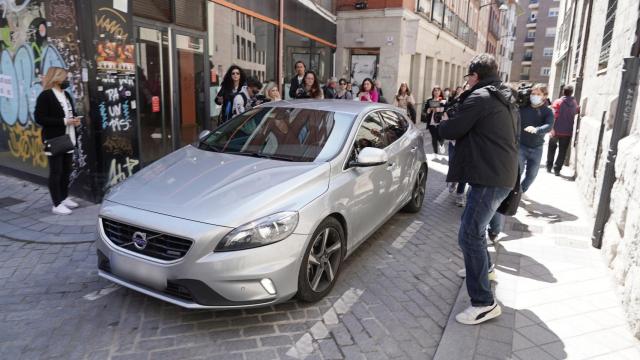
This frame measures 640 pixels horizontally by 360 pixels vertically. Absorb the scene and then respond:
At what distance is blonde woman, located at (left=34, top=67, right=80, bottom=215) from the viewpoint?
17.3 ft

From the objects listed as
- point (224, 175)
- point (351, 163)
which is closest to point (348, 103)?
point (351, 163)

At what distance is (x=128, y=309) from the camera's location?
11.3 feet

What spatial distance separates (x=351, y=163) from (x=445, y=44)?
23386 millimetres

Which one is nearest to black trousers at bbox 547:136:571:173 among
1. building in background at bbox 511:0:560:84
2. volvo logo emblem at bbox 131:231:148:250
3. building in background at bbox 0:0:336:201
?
building in background at bbox 0:0:336:201

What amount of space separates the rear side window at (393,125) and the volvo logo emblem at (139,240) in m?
2.83

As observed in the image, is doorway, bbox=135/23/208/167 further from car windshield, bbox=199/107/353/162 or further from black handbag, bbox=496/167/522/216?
black handbag, bbox=496/167/522/216

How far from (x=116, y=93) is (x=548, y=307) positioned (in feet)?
18.5

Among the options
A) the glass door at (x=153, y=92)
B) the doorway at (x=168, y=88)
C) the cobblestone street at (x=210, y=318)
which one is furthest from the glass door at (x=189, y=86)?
the cobblestone street at (x=210, y=318)

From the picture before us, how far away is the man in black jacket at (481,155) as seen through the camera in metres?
3.18

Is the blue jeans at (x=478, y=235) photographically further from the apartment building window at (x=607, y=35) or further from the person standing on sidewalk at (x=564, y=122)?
the person standing on sidewalk at (x=564, y=122)

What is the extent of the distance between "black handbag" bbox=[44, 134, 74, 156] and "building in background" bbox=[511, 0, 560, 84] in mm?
76709

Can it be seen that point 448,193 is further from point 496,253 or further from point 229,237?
point 229,237

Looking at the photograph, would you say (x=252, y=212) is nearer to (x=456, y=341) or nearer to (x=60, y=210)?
(x=456, y=341)

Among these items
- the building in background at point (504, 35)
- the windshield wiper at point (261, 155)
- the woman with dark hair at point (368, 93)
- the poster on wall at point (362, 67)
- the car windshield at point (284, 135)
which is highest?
the building in background at point (504, 35)
